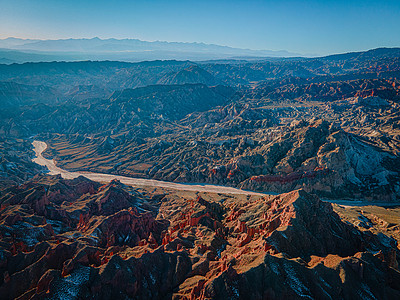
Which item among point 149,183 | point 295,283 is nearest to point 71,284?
point 295,283

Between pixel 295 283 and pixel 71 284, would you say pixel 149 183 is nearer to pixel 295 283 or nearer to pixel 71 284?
pixel 71 284

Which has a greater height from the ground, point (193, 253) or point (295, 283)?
point (295, 283)

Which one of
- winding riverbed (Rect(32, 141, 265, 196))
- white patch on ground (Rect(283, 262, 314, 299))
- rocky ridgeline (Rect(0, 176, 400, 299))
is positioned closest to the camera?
white patch on ground (Rect(283, 262, 314, 299))

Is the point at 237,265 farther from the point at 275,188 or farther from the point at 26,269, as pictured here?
the point at 275,188

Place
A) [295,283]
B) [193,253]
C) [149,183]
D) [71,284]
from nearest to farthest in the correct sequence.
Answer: [295,283], [71,284], [193,253], [149,183]

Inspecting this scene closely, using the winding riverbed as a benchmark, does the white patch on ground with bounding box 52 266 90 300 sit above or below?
above

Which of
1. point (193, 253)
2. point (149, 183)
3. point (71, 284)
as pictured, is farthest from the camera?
point (149, 183)

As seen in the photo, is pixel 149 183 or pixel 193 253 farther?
pixel 149 183

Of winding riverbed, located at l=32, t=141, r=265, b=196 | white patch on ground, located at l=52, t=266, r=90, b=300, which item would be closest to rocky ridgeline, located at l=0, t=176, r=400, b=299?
white patch on ground, located at l=52, t=266, r=90, b=300

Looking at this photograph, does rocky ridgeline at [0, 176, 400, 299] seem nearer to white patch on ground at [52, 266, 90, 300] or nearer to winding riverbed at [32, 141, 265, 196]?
white patch on ground at [52, 266, 90, 300]
